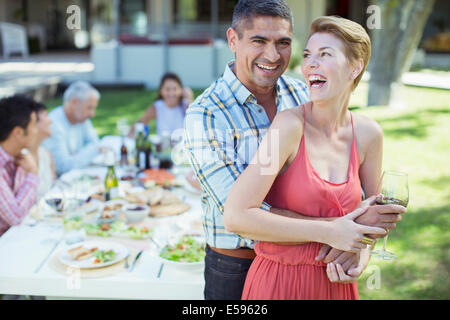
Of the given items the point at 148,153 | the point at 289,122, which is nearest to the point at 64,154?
the point at 148,153

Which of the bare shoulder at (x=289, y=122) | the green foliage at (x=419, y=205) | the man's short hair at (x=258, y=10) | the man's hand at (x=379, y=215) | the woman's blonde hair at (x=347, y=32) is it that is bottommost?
the green foliage at (x=419, y=205)

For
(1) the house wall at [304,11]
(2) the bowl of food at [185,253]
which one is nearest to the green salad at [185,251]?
(2) the bowl of food at [185,253]

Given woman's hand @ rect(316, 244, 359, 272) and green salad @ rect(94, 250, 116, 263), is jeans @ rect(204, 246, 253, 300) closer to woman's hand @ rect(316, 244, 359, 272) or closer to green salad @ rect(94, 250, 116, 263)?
woman's hand @ rect(316, 244, 359, 272)

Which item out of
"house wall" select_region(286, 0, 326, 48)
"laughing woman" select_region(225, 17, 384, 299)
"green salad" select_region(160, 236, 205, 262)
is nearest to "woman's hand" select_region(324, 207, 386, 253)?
"laughing woman" select_region(225, 17, 384, 299)

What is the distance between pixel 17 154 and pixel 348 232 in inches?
102

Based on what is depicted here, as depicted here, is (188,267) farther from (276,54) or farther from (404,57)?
(404,57)

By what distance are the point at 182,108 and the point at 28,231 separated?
3247 mm

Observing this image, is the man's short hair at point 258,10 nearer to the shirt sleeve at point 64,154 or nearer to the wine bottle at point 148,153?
the wine bottle at point 148,153

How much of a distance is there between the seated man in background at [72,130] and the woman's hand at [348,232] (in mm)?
3193

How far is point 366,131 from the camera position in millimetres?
1817

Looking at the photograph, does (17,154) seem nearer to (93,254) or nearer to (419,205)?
(93,254)

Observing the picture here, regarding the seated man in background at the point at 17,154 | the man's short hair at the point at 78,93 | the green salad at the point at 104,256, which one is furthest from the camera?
the man's short hair at the point at 78,93

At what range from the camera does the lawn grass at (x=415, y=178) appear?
12.1 feet
